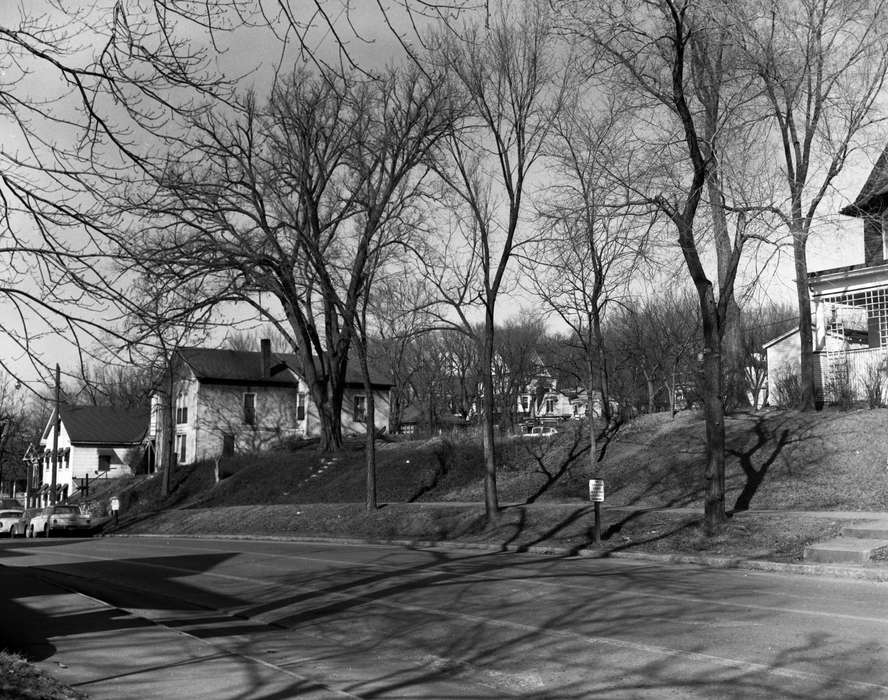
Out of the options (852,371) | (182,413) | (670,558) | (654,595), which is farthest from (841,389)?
(182,413)

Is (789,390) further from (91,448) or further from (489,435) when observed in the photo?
Answer: (91,448)

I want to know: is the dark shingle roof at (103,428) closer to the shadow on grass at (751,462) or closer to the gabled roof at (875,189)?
the shadow on grass at (751,462)

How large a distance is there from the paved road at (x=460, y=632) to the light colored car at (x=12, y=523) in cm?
3188

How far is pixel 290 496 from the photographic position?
40.1 m

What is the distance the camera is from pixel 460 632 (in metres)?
Result: 10.3

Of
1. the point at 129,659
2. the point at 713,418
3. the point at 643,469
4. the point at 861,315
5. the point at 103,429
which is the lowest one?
the point at 129,659

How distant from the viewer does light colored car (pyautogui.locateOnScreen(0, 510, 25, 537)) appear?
46.2 m

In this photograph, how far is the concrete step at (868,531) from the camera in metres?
16.8

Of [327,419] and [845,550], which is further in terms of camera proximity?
[327,419]

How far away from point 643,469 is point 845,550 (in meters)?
12.7

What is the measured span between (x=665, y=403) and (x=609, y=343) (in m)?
4.99

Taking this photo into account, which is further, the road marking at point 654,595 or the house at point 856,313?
the house at point 856,313

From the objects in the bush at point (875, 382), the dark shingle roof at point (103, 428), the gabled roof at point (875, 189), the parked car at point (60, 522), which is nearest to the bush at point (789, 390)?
the bush at point (875, 382)

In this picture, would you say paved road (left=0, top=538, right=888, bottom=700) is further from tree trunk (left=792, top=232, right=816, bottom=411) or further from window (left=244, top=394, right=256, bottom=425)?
window (left=244, top=394, right=256, bottom=425)
